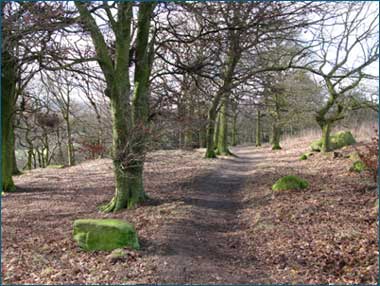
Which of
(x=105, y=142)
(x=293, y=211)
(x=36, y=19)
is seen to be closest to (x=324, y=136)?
(x=293, y=211)

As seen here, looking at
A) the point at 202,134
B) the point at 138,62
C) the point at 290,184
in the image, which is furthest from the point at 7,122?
the point at 202,134

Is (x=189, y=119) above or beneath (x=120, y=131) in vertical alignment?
above

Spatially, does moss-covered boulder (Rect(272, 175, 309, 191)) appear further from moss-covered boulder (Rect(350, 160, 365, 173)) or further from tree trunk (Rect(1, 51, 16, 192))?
tree trunk (Rect(1, 51, 16, 192))

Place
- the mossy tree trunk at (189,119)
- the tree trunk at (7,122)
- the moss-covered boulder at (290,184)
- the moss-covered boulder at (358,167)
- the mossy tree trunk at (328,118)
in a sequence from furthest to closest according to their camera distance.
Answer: the mossy tree trunk at (328,118), the tree trunk at (7,122), the moss-covered boulder at (358,167), the moss-covered boulder at (290,184), the mossy tree trunk at (189,119)

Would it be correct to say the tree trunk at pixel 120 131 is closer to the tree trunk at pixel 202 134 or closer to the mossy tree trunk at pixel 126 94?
the mossy tree trunk at pixel 126 94

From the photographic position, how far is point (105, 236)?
5.96m

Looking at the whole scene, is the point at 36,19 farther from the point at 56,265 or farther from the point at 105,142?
the point at 56,265

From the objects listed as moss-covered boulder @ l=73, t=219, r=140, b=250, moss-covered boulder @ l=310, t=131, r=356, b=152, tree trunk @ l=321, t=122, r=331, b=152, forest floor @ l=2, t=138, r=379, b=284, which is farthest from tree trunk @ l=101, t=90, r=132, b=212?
moss-covered boulder @ l=310, t=131, r=356, b=152

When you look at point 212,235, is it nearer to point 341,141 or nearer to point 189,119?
point 189,119

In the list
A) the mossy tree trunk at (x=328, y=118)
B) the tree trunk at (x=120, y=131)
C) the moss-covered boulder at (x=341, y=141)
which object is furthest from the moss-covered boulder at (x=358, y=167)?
the moss-covered boulder at (x=341, y=141)

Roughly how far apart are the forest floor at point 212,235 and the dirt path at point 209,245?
0.05ft

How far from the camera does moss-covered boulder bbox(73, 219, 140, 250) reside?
19.5ft

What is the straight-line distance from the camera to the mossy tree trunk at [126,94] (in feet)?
27.7

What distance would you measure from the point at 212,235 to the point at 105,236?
2200 mm
